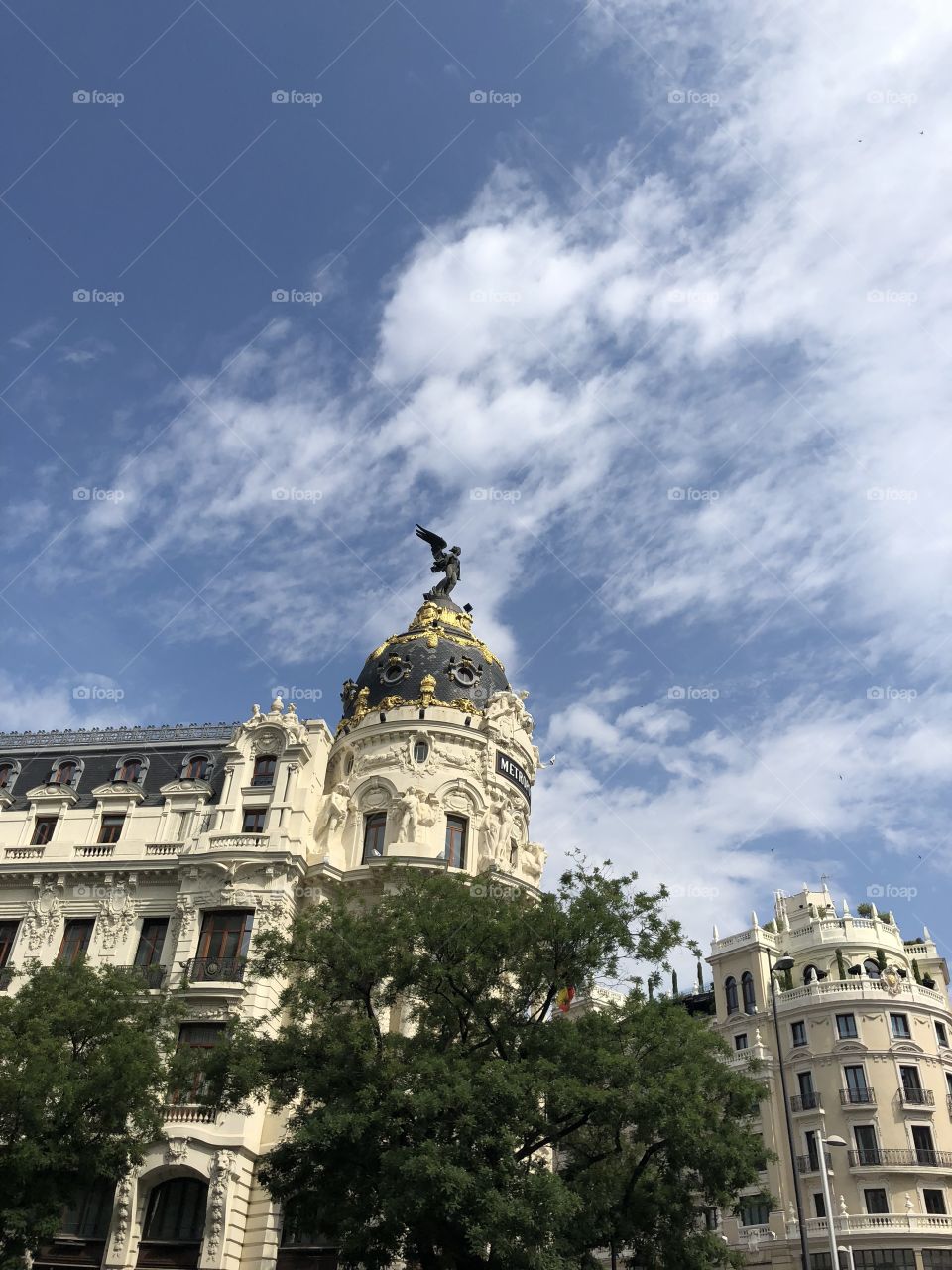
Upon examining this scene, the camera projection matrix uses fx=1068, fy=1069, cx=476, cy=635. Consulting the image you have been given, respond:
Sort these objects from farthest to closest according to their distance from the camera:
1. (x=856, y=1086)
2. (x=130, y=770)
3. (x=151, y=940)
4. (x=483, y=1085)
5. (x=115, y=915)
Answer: (x=856, y=1086), (x=130, y=770), (x=115, y=915), (x=151, y=940), (x=483, y=1085)

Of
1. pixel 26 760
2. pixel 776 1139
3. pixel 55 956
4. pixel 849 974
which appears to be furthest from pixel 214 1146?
pixel 849 974

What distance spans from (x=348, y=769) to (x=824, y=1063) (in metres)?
26.7

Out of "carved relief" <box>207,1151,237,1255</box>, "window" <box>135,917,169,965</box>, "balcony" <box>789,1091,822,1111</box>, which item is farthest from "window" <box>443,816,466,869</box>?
"balcony" <box>789,1091,822,1111</box>

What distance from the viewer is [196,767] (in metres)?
48.2

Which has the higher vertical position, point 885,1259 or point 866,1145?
point 866,1145

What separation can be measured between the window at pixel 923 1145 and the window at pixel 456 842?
24380mm

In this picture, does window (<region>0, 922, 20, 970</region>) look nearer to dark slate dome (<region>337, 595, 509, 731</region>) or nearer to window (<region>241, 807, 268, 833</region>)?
window (<region>241, 807, 268, 833</region>)

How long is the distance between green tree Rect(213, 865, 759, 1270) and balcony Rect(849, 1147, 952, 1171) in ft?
68.7

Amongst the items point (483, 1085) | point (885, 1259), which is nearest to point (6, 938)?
point (483, 1085)

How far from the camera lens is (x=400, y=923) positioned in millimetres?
29594

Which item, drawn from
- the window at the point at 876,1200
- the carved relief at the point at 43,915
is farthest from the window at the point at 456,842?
the window at the point at 876,1200

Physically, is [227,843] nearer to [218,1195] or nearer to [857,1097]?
[218,1195]

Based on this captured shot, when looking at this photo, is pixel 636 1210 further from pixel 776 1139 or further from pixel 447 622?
pixel 447 622

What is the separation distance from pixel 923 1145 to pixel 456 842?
83.6ft
